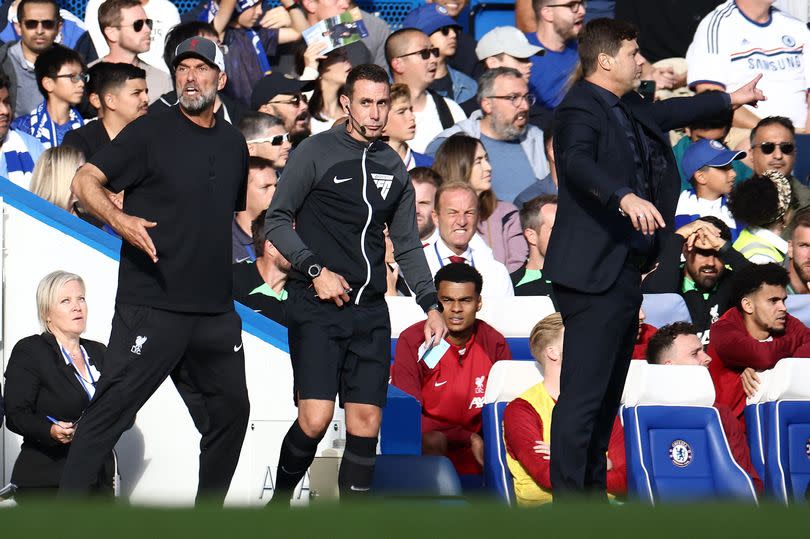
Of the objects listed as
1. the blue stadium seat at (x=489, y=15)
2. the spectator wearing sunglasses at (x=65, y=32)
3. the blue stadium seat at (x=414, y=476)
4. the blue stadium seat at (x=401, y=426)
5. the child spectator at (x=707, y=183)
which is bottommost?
the blue stadium seat at (x=414, y=476)

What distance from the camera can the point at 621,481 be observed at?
7.39 meters

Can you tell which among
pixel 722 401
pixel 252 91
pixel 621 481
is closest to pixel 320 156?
pixel 621 481

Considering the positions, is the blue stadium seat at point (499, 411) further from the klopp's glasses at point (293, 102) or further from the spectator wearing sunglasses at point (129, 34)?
the spectator wearing sunglasses at point (129, 34)

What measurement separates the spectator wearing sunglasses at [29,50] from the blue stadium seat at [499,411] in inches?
Answer: 189

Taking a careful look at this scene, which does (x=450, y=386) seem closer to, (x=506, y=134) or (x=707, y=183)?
(x=707, y=183)

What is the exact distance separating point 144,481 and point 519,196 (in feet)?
13.4

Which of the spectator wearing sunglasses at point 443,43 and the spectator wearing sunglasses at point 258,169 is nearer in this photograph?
the spectator wearing sunglasses at point 258,169

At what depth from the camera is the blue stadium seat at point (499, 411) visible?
7.22m

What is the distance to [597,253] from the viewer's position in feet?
18.5

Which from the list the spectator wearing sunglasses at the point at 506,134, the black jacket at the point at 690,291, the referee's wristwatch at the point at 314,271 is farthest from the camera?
the spectator wearing sunglasses at the point at 506,134

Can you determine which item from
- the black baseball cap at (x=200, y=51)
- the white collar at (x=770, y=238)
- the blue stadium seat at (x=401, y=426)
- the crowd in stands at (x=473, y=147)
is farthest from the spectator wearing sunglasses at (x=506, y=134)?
the black baseball cap at (x=200, y=51)

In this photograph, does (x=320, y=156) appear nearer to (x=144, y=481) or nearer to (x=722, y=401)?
(x=144, y=481)

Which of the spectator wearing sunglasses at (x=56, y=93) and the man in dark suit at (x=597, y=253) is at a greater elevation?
the spectator wearing sunglasses at (x=56, y=93)

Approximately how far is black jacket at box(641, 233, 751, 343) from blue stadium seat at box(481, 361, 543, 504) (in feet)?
5.61
